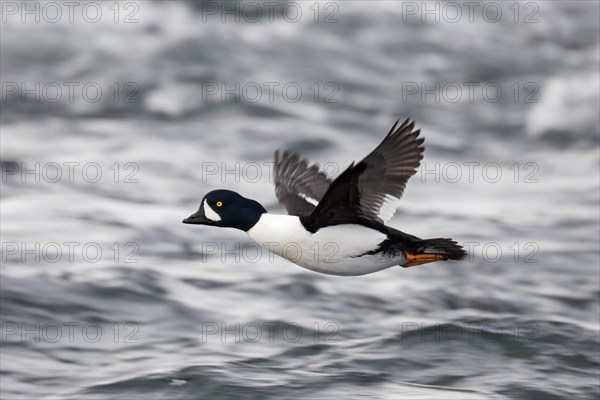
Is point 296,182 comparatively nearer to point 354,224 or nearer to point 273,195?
point 354,224

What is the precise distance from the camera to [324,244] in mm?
7477

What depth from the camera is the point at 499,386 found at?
9.07m

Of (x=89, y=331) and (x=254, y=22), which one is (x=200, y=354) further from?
(x=254, y=22)

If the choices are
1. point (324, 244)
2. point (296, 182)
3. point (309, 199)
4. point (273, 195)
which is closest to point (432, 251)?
point (324, 244)

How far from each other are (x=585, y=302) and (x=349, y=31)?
8412 millimetres

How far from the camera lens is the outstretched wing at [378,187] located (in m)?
7.30

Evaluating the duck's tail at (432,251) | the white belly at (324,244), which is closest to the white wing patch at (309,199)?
the white belly at (324,244)

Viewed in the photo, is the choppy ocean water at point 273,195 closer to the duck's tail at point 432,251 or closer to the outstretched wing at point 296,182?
the outstretched wing at point 296,182

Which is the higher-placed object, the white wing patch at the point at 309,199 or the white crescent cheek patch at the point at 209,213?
the white wing patch at the point at 309,199

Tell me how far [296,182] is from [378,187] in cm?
126

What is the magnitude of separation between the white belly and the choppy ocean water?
1500 millimetres

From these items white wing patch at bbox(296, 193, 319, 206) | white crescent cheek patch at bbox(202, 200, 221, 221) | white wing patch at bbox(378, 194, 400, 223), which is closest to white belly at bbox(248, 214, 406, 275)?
white wing patch at bbox(378, 194, 400, 223)

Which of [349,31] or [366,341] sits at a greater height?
[349,31]

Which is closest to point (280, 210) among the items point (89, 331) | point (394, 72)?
point (89, 331)
